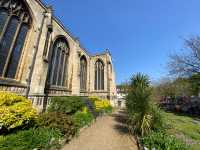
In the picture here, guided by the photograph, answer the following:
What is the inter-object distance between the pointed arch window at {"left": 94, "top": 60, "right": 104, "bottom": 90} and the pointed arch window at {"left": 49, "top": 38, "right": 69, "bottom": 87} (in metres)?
11.4

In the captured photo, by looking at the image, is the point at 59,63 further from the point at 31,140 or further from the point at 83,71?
the point at 31,140

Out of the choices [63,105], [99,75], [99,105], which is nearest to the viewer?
[63,105]

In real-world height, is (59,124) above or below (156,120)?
below

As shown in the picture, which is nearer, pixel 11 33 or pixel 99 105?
pixel 11 33

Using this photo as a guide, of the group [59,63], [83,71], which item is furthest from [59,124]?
[83,71]

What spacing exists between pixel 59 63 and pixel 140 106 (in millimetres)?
13537

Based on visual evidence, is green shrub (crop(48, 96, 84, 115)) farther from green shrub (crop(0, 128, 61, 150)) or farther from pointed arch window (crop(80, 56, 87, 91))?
pointed arch window (crop(80, 56, 87, 91))

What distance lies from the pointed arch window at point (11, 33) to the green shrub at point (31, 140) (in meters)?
6.79

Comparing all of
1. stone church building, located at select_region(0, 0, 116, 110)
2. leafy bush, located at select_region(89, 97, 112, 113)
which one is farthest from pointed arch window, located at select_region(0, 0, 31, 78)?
leafy bush, located at select_region(89, 97, 112, 113)

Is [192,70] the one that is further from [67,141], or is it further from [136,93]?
[67,141]

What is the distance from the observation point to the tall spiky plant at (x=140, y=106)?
8.61 metres

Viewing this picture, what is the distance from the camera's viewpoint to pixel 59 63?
19.0 m

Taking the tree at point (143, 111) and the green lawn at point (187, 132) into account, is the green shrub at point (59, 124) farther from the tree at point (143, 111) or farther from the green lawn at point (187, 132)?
the green lawn at point (187, 132)

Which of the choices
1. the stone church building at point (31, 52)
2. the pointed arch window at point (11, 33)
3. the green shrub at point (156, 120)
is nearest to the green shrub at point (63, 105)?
the stone church building at point (31, 52)
